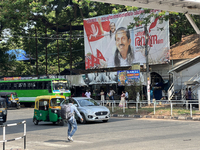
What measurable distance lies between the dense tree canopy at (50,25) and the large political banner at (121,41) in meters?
1.68

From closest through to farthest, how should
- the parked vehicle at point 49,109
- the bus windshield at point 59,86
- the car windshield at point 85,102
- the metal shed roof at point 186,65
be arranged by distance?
1. the parked vehicle at point 49,109
2. the car windshield at point 85,102
3. the metal shed roof at point 186,65
4. the bus windshield at point 59,86

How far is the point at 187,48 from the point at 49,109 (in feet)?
66.7

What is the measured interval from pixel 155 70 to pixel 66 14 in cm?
1823

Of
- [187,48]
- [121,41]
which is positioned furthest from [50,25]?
[187,48]

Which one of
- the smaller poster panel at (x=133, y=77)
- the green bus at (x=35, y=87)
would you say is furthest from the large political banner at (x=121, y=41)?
the smaller poster panel at (x=133, y=77)

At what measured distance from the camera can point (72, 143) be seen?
1097cm

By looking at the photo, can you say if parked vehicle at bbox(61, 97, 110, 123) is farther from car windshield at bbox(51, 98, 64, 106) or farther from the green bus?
the green bus

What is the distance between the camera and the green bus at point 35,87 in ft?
123

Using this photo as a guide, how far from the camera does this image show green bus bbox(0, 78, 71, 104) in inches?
1478

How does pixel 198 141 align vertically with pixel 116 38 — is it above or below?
below

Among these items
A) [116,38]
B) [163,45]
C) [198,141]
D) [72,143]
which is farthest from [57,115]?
[116,38]

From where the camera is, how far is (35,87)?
39188 mm

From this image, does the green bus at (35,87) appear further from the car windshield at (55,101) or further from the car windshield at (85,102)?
the car windshield at (55,101)

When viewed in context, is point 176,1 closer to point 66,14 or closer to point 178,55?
point 178,55
